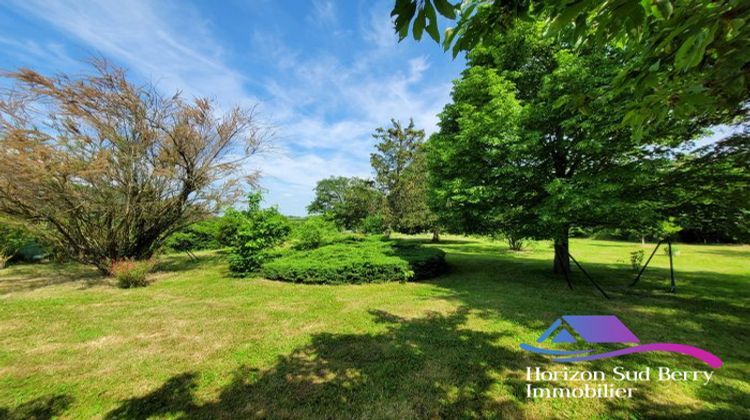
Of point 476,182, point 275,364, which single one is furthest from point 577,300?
point 275,364

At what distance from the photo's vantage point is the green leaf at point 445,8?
1.66 m

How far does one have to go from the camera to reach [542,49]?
9797 millimetres

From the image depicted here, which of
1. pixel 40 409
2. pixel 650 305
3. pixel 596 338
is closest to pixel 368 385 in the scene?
pixel 40 409

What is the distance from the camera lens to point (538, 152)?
8906 millimetres

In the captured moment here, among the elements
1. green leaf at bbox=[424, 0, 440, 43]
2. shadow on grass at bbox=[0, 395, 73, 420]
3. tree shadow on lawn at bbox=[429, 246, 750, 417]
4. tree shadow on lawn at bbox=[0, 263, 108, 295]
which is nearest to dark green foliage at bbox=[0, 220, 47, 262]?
tree shadow on lawn at bbox=[0, 263, 108, 295]

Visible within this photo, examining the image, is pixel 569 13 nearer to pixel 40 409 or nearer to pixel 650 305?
pixel 40 409

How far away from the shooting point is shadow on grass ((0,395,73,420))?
311cm

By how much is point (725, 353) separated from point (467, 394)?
4.55 meters

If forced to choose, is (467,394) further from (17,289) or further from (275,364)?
(17,289)

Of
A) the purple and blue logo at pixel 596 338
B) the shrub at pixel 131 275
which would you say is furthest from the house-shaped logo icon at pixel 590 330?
the shrub at pixel 131 275

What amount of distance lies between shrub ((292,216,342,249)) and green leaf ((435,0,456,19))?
455 inches

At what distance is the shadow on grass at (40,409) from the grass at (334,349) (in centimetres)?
2

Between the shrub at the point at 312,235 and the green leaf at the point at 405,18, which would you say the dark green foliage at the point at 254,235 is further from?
the green leaf at the point at 405,18

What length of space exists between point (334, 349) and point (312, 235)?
27.2 ft
